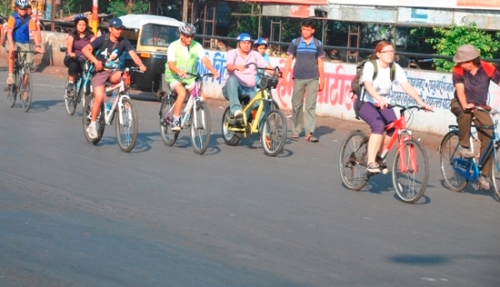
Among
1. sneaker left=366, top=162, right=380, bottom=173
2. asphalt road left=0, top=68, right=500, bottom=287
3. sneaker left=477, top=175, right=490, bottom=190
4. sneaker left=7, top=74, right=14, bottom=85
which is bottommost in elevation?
asphalt road left=0, top=68, right=500, bottom=287

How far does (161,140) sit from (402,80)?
4.65 meters

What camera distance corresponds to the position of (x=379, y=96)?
10312mm

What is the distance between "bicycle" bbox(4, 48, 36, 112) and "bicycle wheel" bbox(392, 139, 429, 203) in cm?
830

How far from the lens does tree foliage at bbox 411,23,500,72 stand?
26739 millimetres

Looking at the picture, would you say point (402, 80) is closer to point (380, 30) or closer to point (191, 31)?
point (191, 31)

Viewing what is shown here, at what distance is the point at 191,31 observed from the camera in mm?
13195

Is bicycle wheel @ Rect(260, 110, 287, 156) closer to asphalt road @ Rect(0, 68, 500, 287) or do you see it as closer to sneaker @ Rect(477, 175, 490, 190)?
asphalt road @ Rect(0, 68, 500, 287)

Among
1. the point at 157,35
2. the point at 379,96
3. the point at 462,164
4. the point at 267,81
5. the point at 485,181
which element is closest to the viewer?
the point at 379,96

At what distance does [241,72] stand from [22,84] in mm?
4704

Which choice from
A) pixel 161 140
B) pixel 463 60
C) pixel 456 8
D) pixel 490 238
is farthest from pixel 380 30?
pixel 490 238

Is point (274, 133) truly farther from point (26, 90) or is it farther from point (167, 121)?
point (26, 90)

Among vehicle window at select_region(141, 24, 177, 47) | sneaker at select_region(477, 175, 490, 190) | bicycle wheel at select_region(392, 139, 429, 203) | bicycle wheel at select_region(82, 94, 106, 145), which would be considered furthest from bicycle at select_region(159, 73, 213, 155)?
vehicle window at select_region(141, 24, 177, 47)

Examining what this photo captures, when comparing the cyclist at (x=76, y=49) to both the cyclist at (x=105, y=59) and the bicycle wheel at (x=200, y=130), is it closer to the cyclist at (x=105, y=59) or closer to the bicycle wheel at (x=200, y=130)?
the cyclist at (x=105, y=59)

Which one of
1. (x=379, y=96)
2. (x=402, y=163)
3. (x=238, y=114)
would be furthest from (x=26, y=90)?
(x=402, y=163)
